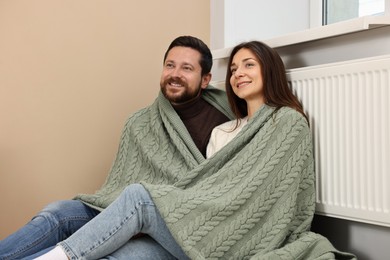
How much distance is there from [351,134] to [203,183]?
0.49m

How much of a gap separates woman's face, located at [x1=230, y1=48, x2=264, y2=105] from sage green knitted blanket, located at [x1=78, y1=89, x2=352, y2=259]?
93 millimetres

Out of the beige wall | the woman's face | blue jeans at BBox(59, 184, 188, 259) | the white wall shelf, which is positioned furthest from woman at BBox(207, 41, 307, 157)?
the beige wall

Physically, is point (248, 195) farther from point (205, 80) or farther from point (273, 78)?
point (205, 80)

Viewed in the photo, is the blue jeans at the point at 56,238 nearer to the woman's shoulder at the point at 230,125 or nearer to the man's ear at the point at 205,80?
the woman's shoulder at the point at 230,125

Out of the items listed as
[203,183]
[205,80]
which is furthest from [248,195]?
[205,80]

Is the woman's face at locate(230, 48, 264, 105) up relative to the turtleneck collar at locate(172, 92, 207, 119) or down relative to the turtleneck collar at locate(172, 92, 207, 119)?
up

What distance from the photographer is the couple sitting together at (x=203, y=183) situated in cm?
168

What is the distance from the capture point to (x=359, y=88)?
5.88 ft

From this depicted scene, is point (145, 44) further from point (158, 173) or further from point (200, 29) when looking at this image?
point (158, 173)

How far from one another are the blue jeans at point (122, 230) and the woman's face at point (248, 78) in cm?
56

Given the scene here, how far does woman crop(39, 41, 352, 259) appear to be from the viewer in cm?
166

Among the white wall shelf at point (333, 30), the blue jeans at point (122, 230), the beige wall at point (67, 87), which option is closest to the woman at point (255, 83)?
the white wall shelf at point (333, 30)

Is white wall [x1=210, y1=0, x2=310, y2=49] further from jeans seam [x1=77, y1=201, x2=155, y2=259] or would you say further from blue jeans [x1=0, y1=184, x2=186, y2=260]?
jeans seam [x1=77, y1=201, x2=155, y2=259]

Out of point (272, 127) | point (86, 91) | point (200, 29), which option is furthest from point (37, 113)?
point (272, 127)
